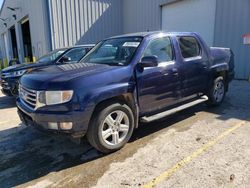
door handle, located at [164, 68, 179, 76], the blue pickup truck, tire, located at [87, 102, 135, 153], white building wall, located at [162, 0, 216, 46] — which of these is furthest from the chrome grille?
white building wall, located at [162, 0, 216, 46]

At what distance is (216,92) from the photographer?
18.8 ft

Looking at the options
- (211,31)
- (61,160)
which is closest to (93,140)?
(61,160)

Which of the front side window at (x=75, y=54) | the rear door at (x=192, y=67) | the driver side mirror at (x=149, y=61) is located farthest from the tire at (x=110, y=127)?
the front side window at (x=75, y=54)

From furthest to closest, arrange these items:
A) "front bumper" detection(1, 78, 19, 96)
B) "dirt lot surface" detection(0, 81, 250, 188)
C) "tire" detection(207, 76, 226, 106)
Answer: "front bumper" detection(1, 78, 19, 96) < "tire" detection(207, 76, 226, 106) < "dirt lot surface" detection(0, 81, 250, 188)

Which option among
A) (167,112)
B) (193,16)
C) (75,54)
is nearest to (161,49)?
(167,112)

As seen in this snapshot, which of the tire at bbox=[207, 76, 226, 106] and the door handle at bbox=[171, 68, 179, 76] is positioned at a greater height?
the door handle at bbox=[171, 68, 179, 76]

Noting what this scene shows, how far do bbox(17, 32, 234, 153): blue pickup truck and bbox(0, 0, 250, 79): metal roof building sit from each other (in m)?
5.29

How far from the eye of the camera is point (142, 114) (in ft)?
13.1

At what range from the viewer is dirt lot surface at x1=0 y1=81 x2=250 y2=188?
295cm

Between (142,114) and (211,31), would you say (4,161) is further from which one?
(211,31)

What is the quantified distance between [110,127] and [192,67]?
220 centimetres

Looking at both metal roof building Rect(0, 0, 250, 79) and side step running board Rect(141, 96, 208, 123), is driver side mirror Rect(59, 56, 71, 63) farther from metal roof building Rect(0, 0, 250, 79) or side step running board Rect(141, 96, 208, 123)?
metal roof building Rect(0, 0, 250, 79)

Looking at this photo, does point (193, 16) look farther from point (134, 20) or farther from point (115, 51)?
point (115, 51)

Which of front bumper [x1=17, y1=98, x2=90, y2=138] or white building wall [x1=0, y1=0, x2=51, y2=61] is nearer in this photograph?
front bumper [x1=17, y1=98, x2=90, y2=138]
